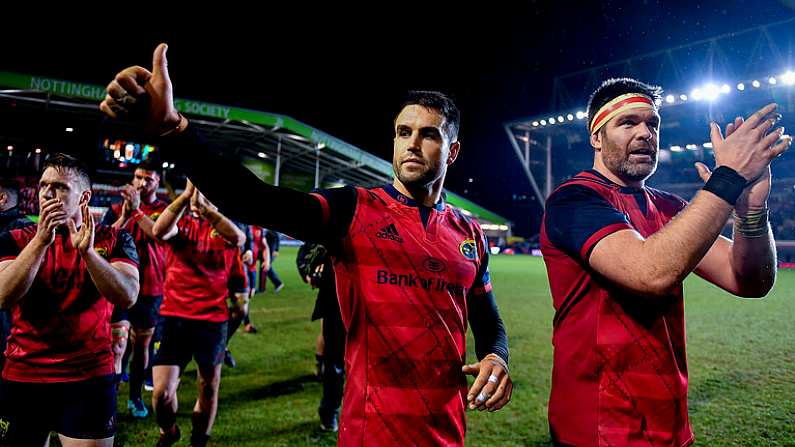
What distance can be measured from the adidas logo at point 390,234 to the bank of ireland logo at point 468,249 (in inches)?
15.0

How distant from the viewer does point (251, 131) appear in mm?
27516

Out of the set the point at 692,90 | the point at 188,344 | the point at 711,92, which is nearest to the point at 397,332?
the point at 188,344

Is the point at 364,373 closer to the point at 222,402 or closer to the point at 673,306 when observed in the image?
the point at 673,306

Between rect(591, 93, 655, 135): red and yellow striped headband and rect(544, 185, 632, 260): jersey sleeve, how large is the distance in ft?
1.54

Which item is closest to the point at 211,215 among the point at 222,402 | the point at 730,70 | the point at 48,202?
the point at 48,202

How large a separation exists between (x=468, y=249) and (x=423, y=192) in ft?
1.22

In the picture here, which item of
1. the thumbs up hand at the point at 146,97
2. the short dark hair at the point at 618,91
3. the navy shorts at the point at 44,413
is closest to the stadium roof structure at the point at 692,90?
the short dark hair at the point at 618,91

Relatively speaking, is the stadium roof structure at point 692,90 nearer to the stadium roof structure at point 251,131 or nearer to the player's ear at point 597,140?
the stadium roof structure at point 251,131

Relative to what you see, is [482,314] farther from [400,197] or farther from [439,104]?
[439,104]

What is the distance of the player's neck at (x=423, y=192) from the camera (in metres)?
2.46

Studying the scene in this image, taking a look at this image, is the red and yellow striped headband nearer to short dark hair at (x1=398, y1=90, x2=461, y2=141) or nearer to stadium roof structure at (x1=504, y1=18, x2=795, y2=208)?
short dark hair at (x1=398, y1=90, x2=461, y2=141)

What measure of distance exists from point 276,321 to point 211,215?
239 inches

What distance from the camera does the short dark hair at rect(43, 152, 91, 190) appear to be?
2984mm

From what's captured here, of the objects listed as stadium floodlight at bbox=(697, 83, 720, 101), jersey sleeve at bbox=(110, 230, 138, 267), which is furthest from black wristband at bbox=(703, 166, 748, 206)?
stadium floodlight at bbox=(697, 83, 720, 101)
